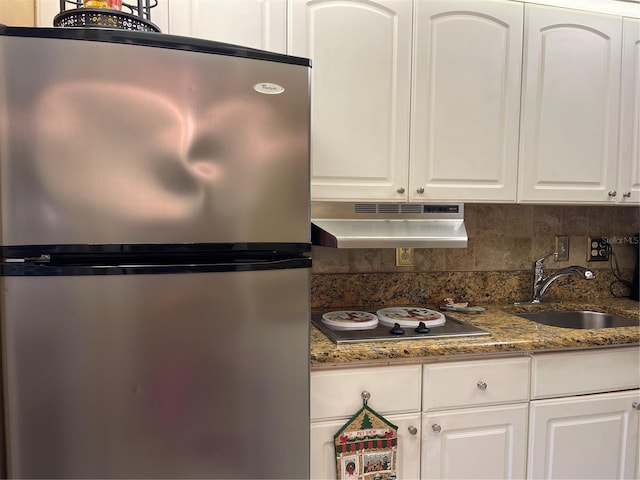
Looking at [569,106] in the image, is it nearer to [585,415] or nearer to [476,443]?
[585,415]

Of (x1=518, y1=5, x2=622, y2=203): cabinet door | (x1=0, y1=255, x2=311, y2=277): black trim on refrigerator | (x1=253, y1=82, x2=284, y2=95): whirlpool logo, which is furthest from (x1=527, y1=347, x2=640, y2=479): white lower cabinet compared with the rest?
(x1=253, y1=82, x2=284, y2=95): whirlpool logo

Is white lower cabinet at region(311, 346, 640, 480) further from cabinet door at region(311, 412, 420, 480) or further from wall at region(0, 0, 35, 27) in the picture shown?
wall at region(0, 0, 35, 27)

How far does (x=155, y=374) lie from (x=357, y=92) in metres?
1.10

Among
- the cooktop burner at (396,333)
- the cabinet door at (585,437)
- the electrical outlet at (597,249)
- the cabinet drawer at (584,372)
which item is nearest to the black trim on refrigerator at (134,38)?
the cooktop burner at (396,333)

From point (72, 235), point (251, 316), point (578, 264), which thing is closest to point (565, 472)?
point (578, 264)

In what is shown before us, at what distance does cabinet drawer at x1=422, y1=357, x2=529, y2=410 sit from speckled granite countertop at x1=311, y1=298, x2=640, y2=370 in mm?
43

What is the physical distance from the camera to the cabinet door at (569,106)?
1.73 metres

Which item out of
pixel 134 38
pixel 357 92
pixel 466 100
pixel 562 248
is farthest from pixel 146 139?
pixel 562 248

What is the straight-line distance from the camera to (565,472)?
1.55 metres

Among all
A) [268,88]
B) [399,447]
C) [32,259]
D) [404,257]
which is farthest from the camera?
[404,257]

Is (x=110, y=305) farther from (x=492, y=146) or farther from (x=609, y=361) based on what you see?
Answer: (x=609, y=361)

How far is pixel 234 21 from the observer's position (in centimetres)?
144

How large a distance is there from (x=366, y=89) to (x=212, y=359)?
41.2 inches

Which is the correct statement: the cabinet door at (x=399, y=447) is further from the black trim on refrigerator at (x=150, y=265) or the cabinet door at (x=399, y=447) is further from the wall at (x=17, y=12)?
the wall at (x=17, y=12)
